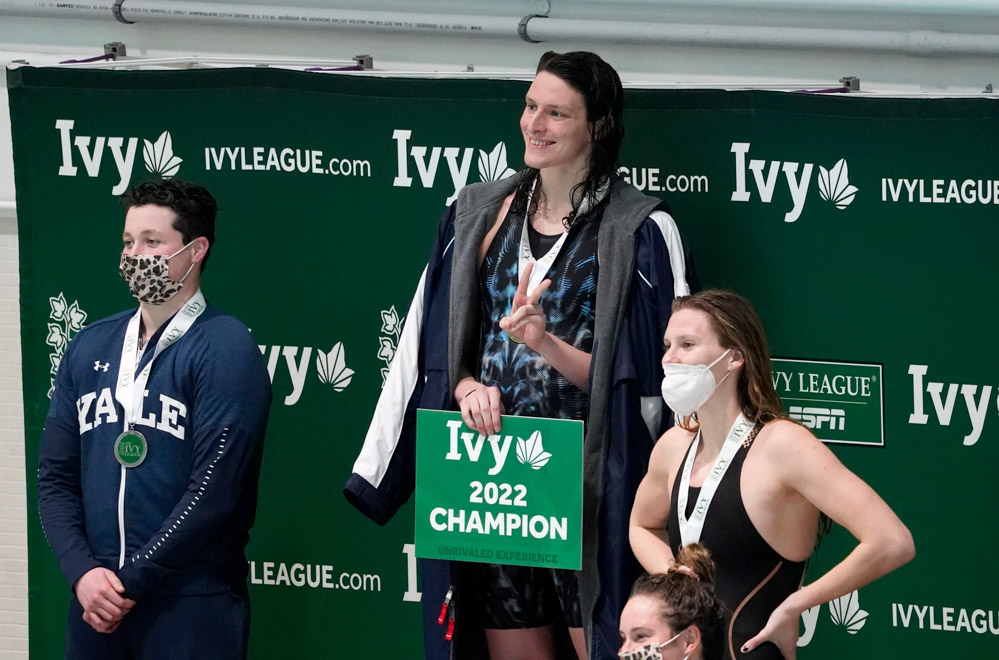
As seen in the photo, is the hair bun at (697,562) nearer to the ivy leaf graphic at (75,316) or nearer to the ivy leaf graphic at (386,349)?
the ivy leaf graphic at (386,349)

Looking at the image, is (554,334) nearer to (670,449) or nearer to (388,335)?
(670,449)

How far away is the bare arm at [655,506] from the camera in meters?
3.37

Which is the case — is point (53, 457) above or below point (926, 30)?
below

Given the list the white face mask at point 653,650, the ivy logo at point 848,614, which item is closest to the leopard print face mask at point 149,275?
the white face mask at point 653,650

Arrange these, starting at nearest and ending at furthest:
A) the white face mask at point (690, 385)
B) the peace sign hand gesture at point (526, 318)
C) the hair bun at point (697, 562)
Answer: the hair bun at point (697, 562) < the white face mask at point (690, 385) < the peace sign hand gesture at point (526, 318)

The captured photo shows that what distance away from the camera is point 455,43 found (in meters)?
4.66

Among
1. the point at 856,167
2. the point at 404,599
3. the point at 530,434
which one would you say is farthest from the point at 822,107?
the point at 404,599

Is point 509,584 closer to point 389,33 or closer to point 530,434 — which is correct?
point 530,434

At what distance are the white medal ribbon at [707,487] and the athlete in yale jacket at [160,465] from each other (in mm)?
1266

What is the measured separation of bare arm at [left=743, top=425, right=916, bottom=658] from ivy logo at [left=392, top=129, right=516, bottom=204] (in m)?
1.65

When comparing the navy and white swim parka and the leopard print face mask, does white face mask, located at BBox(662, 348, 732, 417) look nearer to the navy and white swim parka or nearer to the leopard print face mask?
the navy and white swim parka

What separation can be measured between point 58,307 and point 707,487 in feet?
8.19

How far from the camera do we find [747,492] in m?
3.12

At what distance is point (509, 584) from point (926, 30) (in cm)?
187
